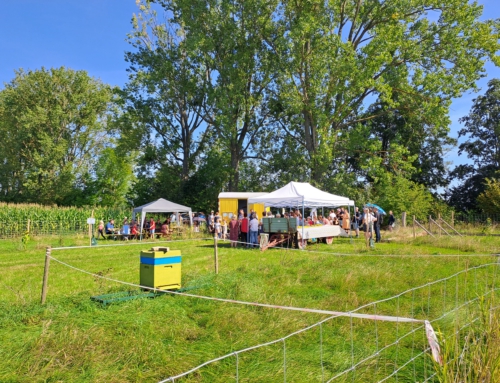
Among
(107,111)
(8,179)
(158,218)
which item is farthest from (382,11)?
(8,179)

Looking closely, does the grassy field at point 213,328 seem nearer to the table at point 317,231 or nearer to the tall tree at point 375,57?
the table at point 317,231

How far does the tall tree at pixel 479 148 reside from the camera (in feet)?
132

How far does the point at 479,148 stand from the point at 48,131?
142ft

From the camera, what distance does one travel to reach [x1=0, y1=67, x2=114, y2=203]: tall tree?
42.7 m

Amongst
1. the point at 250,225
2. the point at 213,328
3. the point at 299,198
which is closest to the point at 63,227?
the point at 250,225

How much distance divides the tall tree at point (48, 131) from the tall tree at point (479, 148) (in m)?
34.2

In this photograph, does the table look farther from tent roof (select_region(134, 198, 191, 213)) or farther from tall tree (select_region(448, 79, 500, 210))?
tall tree (select_region(448, 79, 500, 210))

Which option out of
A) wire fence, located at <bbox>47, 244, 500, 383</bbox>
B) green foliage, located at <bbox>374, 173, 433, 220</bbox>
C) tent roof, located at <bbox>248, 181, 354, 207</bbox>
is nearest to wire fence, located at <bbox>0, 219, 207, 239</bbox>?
tent roof, located at <bbox>248, 181, 354, 207</bbox>

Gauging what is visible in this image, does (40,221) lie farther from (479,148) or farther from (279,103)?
(479,148)

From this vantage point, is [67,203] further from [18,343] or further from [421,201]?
[18,343]

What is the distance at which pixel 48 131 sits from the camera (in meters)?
44.2

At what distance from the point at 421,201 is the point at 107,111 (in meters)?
35.7

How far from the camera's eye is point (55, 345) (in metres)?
4.68

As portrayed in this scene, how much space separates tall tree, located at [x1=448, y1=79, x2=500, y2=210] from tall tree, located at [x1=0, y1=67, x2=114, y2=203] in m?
34.2
